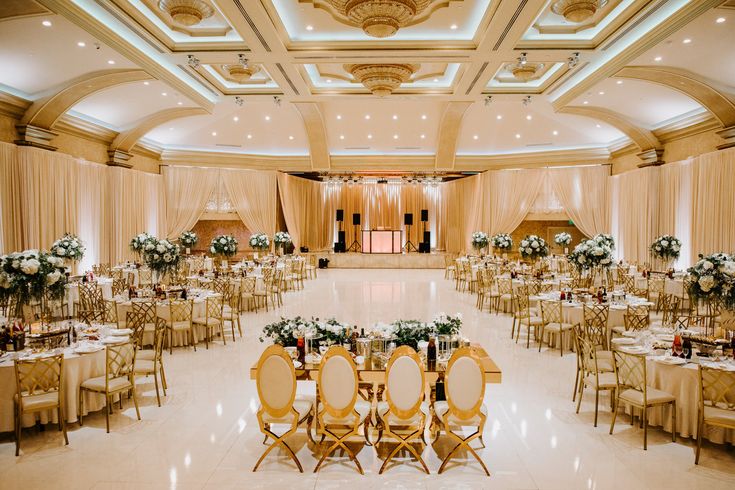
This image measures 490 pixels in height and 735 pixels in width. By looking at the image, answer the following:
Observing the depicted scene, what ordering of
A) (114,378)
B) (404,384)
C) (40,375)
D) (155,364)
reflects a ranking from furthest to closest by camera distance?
(155,364) → (114,378) → (40,375) → (404,384)

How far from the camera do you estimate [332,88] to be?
10.9m

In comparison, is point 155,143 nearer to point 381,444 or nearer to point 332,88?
point 332,88

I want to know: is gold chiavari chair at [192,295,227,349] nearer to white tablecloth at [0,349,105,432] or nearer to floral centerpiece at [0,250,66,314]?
floral centerpiece at [0,250,66,314]

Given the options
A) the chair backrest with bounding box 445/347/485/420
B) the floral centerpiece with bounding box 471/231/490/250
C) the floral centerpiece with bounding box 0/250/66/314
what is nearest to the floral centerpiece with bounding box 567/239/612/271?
the chair backrest with bounding box 445/347/485/420

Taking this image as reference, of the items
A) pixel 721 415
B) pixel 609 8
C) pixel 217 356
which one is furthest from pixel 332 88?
pixel 721 415

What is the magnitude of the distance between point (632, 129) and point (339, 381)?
11.6 meters

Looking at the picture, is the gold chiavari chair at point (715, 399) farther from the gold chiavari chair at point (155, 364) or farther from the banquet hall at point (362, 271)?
the gold chiavari chair at point (155, 364)

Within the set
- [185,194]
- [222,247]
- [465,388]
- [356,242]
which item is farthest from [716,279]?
[356,242]

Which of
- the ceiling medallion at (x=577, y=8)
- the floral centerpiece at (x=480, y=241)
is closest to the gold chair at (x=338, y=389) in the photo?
the ceiling medallion at (x=577, y=8)

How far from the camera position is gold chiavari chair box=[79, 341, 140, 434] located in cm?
435

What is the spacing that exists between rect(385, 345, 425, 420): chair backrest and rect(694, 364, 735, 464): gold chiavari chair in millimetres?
2363

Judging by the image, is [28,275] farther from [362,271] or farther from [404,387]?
[362,271]

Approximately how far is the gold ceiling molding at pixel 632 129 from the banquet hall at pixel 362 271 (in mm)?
82

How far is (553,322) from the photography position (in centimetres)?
722
